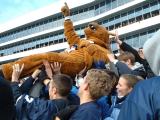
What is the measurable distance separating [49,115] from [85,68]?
5.25 ft

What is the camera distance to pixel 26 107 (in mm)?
3711

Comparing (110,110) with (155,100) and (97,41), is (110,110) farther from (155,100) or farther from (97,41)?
Answer: (97,41)

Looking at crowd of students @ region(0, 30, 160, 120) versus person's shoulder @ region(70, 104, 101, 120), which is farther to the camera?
person's shoulder @ region(70, 104, 101, 120)

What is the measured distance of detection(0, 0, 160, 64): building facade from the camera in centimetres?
3719

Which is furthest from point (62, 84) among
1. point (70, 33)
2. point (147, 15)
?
point (147, 15)

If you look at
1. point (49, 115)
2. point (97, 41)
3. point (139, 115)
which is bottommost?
point (49, 115)

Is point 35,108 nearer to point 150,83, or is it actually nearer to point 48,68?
point 48,68

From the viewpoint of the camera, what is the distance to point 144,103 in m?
1.89

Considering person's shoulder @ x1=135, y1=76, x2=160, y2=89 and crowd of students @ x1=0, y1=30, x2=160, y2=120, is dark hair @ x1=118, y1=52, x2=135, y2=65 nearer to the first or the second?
crowd of students @ x1=0, y1=30, x2=160, y2=120

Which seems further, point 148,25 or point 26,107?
point 148,25

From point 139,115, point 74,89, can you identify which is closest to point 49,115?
point 74,89

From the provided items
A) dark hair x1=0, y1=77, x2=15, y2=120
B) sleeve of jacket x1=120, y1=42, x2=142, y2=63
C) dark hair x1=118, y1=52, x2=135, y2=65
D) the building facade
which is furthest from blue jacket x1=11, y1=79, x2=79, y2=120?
the building facade

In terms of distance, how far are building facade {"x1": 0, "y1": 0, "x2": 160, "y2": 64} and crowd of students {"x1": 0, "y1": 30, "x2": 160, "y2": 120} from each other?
27.1m

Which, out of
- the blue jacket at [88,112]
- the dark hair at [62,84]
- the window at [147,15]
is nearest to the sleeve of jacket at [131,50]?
the dark hair at [62,84]
